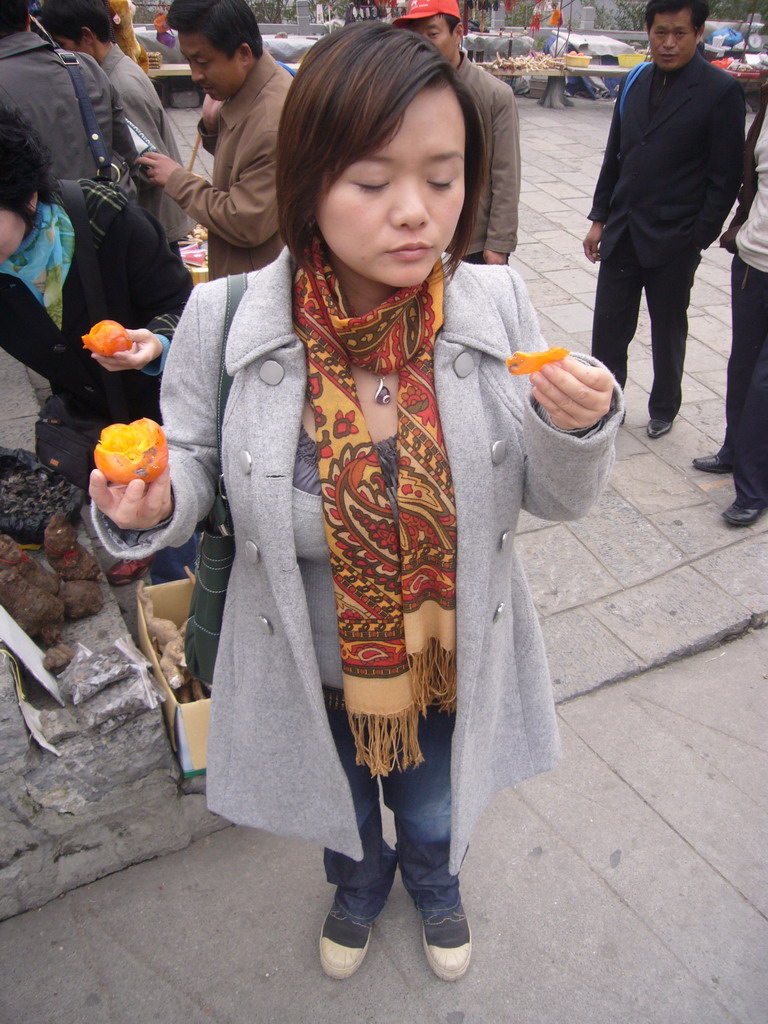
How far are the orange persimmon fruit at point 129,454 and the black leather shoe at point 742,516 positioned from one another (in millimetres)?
3134

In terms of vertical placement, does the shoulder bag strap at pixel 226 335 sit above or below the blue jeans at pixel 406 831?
above

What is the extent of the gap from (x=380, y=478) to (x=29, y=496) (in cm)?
180

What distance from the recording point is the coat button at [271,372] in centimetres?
133

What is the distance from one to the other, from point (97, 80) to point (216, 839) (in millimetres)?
2712

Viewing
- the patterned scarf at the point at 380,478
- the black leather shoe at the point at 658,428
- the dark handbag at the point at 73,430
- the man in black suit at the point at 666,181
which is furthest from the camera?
the black leather shoe at the point at 658,428

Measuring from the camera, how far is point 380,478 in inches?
51.4

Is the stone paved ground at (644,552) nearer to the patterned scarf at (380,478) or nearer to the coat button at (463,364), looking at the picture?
the patterned scarf at (380,478)

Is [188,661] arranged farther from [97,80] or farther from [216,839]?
[97,80]

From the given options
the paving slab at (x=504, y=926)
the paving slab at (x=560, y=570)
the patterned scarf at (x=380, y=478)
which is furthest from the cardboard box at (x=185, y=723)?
the paving slab at (x=560, y=570)

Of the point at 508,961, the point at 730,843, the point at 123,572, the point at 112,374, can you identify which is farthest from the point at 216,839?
the point at 730,843

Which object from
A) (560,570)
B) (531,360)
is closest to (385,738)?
(531,360)

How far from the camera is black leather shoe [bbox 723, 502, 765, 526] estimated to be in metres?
3.62

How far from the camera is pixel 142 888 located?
222cm

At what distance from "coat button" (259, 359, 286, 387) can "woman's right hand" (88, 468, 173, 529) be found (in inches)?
9.3
